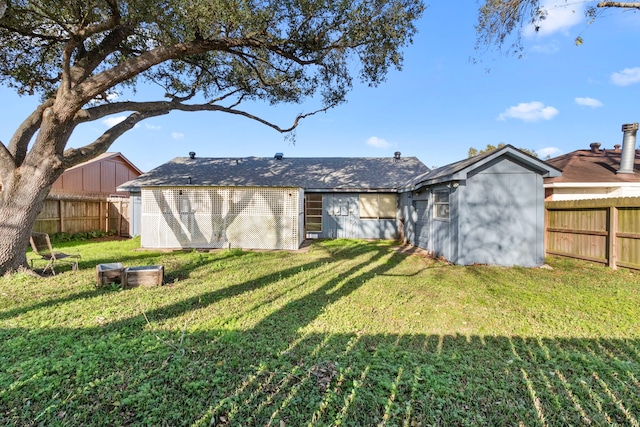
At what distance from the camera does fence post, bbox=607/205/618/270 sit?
697 centimetres

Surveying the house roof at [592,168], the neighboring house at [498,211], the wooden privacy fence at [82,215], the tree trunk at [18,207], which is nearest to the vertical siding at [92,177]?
the wooden privacy fence at [82,215]

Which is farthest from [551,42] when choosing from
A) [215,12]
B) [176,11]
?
[176,11]

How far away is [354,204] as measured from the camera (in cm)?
1320

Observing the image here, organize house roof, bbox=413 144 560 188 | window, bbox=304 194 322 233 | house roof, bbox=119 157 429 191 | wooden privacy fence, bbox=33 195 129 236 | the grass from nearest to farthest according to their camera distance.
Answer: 1. the grass
2. house roof, bbox=413 144 560 188
3. wooden privacy fence, bbox=33 195 129 236
4. house roof, bbox=119 157 429 191
5. window, bbox=304 194 322 233

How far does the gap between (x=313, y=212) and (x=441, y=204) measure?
20.3 ft

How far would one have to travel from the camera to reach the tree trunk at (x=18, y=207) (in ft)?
18.8

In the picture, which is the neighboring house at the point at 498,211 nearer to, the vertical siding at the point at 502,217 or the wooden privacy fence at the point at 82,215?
the vertical siding at the point at 502,217

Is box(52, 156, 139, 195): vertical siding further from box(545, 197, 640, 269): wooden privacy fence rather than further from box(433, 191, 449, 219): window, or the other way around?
box(545, 197, 640, 269): wooden privacy fence

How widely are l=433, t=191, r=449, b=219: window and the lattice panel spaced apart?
14.8 feet

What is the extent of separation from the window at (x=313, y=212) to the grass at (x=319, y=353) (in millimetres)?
7661

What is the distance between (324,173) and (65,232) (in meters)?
11.7

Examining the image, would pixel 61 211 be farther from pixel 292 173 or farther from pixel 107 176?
pixel 107 176

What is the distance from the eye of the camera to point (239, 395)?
7.81 ft

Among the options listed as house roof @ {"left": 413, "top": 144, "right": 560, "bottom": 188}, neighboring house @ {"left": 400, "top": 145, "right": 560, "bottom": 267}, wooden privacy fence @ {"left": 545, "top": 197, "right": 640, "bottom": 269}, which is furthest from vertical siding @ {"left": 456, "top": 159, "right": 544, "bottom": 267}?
wooden privacy fence @ {"left": 545, "top": 197, "right": 640, "bottom": 269}
